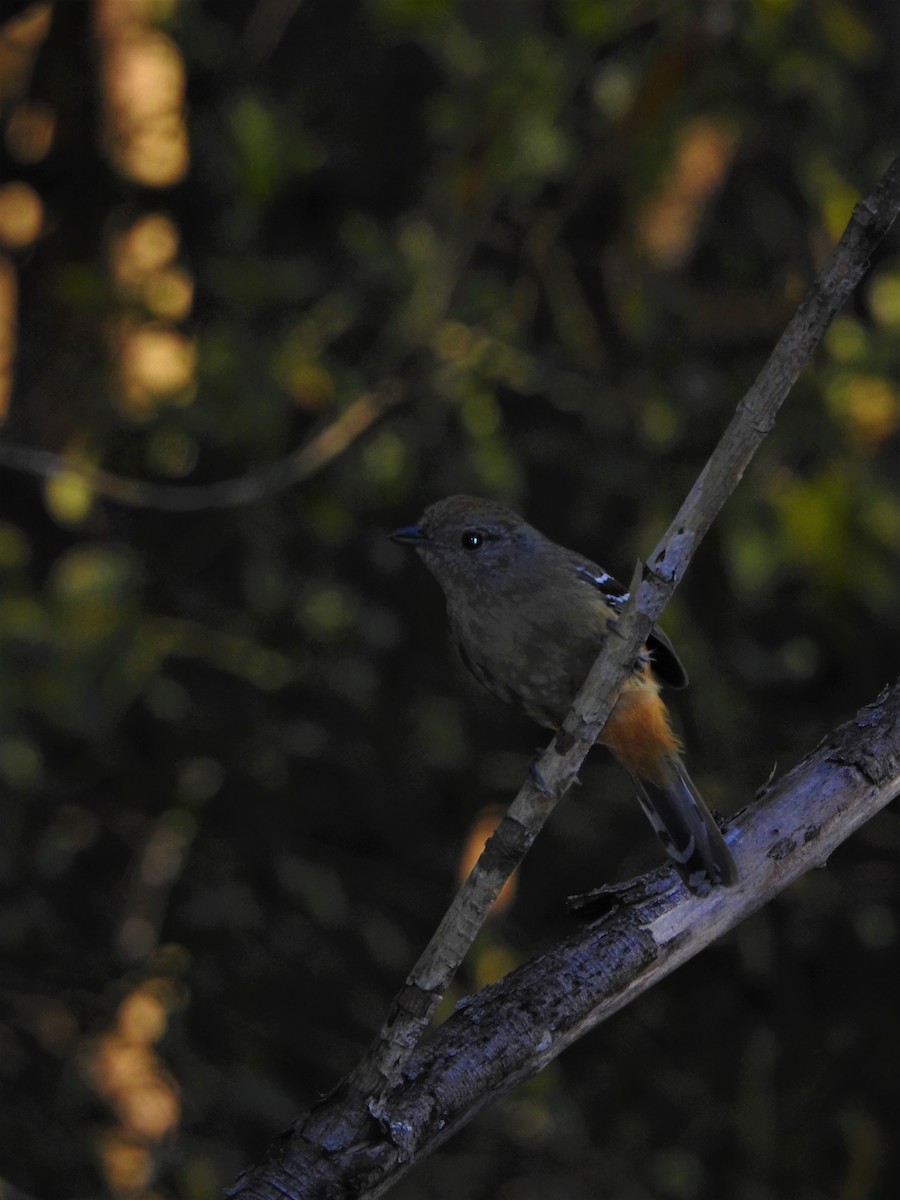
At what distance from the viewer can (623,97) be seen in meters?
4.96

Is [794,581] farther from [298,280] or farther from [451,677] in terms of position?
[298,280]

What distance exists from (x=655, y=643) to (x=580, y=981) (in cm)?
100

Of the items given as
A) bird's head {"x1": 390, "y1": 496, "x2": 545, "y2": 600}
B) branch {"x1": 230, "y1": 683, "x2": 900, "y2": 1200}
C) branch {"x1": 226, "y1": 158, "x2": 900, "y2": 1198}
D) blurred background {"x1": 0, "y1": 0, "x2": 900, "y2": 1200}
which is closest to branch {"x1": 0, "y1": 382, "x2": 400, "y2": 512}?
blurred background {"x1": 0, "y1": 0, "x2": 900, "y2": 1200}

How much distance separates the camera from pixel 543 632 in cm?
326

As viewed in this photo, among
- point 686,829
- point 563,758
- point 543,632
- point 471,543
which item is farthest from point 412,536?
point 563,758

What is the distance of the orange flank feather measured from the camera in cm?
333

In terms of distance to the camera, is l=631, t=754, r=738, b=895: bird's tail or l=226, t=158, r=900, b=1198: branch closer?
l=226, t=158, r=900, b=1198: branch

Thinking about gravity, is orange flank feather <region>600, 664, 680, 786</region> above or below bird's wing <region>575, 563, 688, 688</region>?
below

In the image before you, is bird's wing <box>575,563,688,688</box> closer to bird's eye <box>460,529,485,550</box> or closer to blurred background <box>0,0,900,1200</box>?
bird's eye <box>460,529,485,550</box>

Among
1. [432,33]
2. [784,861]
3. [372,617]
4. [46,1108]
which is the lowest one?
[46,1108]

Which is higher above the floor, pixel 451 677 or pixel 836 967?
pixel 451 677

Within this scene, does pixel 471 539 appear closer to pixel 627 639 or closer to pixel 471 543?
pixel 471 543

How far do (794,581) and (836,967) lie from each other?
158 cm

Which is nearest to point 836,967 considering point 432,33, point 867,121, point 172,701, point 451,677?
point 451,677
